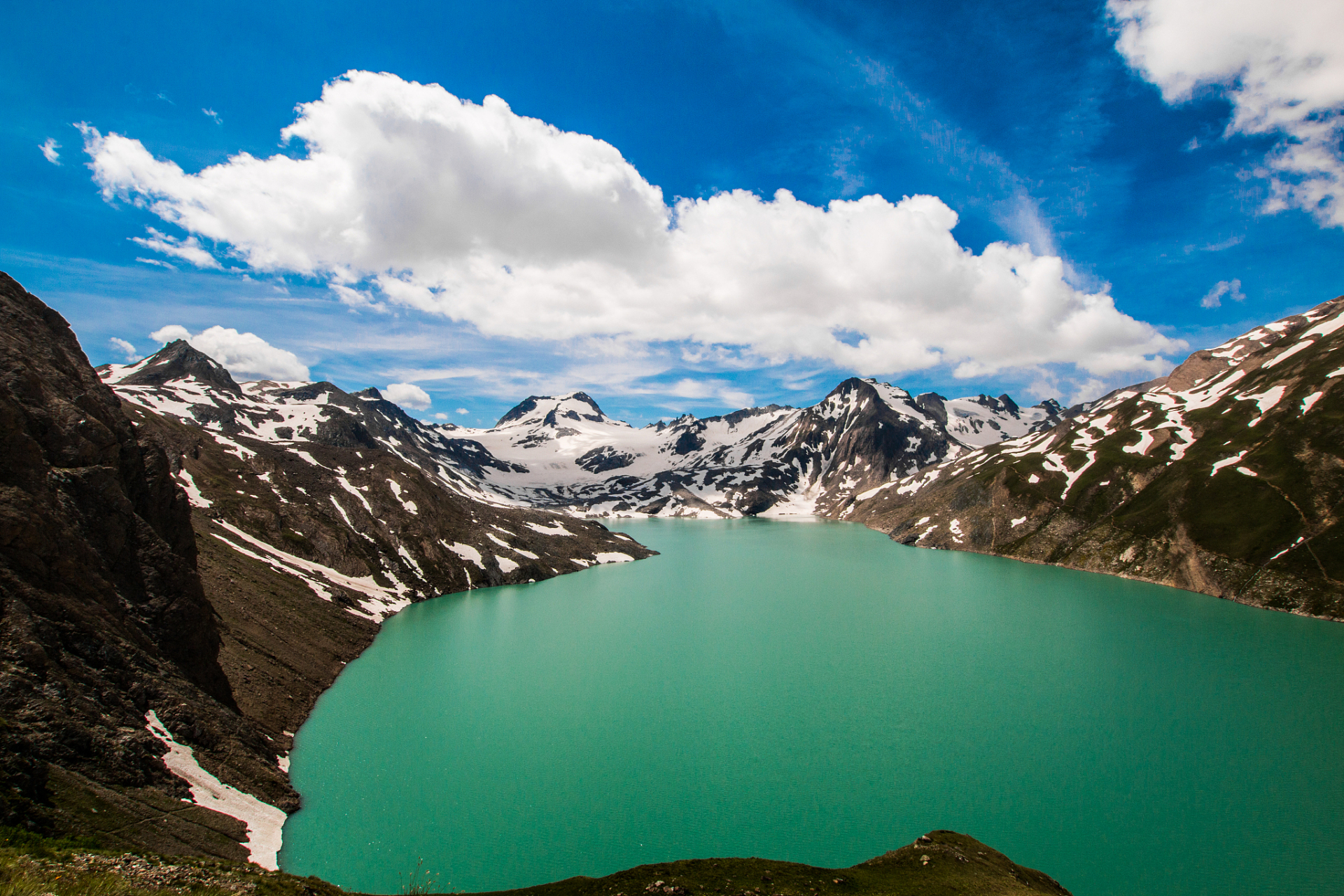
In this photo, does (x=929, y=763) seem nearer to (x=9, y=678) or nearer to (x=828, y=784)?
(x=828, y=784)

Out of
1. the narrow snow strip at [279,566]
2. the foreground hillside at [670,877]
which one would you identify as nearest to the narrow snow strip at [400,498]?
the narrow snow strip at [279,566]

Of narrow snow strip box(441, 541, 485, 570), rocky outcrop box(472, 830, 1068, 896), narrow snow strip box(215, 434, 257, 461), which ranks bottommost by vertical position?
rocky outcrop box(472, 830, 1068, 896)

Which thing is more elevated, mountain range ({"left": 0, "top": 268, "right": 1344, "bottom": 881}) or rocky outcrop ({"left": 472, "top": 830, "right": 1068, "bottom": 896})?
mountain range ({"left": 0, "top": 268, "right": 1344, "bottom": 881})

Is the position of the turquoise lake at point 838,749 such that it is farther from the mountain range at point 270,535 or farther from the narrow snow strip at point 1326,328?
the narrow snow strip at point 1326,328

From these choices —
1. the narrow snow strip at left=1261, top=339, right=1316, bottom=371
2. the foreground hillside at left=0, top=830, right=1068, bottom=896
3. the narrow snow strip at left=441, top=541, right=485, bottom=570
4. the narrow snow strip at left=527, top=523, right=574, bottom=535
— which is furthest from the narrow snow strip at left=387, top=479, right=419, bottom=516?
the narrow snow strip at left=1261, top=339, right=1316, bottom=371

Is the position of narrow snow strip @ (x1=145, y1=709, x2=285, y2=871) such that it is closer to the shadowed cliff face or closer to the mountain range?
the mountain range

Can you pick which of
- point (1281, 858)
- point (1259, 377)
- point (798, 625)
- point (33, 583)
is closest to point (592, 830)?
point (33, 583)

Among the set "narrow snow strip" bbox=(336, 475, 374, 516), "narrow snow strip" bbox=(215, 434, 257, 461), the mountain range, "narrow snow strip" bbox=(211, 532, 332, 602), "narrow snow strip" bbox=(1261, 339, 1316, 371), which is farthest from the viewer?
"narrow snow strip" bbox=(1261, 339, 1316, 371)
